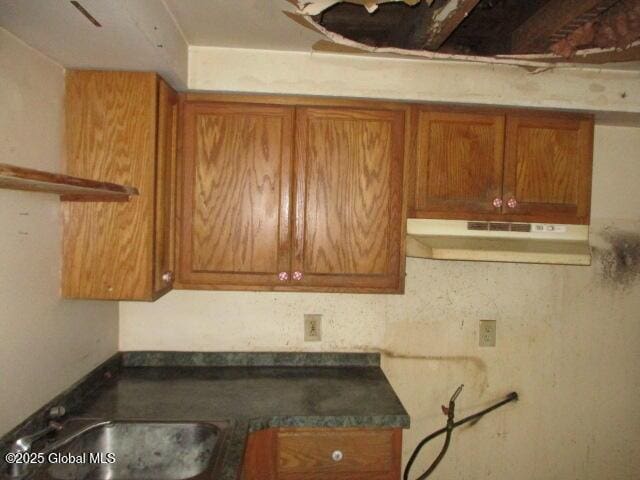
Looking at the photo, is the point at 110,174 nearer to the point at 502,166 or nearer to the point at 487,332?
the point at 502,166

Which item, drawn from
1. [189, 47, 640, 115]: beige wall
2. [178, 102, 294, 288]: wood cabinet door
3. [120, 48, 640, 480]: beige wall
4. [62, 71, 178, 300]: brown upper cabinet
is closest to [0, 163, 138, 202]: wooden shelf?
[62, 71, 178, 300]: brown upper cabinet

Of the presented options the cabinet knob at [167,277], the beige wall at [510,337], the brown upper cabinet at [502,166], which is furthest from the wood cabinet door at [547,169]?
the cabinet knob at [167,277]

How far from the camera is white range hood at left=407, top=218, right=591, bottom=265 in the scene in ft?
4.89

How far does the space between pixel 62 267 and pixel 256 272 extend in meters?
0.69

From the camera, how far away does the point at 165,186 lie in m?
1.53

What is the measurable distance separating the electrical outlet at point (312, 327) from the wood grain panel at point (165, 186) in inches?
25.8

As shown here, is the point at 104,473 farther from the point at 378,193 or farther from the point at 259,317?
the point at 378,193

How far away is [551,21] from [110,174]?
1.61 meters

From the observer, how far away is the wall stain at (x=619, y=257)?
78.4 inches

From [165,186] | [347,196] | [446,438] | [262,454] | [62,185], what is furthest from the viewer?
[446,438]

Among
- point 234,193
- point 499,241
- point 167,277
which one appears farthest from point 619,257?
point 167,277

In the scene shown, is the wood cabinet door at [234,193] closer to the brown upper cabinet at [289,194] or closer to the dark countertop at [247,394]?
the brown upper cabinet at [289,194]

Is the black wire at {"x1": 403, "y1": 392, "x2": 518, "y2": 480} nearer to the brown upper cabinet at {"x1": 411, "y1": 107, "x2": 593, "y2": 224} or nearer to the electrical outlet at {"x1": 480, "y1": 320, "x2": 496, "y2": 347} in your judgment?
the electrical outlet at {"x1": 480, "y1": 320, "x2": 496, "y2": 347}

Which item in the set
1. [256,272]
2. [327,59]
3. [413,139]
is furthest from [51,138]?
[413,139]
